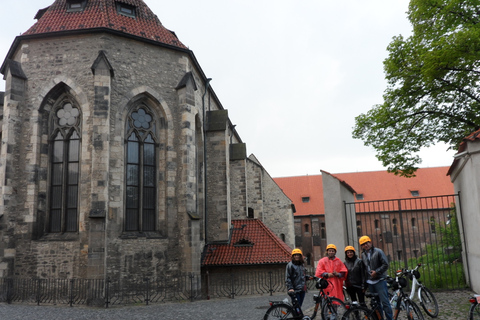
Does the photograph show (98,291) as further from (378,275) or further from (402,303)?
(402,303)

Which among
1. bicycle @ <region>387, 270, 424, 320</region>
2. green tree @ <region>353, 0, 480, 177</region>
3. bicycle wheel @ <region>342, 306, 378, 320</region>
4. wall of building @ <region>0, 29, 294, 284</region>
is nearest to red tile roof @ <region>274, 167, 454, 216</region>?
green tree @ <region>353, 0, 480, 177</region>

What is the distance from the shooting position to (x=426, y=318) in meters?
8.59

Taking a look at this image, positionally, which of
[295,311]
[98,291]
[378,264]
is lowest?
[98,291]

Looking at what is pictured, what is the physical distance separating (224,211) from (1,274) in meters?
9.14

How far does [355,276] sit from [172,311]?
20.0 ft

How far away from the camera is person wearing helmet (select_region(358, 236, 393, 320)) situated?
23.5 ft

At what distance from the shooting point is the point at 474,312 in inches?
274

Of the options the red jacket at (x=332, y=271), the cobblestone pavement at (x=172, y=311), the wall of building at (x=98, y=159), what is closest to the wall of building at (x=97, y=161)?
the wall of building at (x=98, y=159)

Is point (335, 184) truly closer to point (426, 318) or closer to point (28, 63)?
point (426, 318)

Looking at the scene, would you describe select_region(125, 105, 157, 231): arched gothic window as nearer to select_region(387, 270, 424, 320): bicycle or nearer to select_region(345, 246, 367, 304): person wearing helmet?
select_region(345, 246, 367, 304): person wearing helmet

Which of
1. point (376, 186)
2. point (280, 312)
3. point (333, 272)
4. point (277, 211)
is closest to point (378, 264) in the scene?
point (333, 272)

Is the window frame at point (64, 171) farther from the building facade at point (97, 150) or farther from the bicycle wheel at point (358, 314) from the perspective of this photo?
the bicycle wheel at point (358, 314)

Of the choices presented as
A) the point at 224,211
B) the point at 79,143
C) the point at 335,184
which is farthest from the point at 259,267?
the point at 79,143

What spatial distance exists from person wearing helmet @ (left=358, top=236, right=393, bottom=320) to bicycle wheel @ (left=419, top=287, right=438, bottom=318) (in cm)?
198
